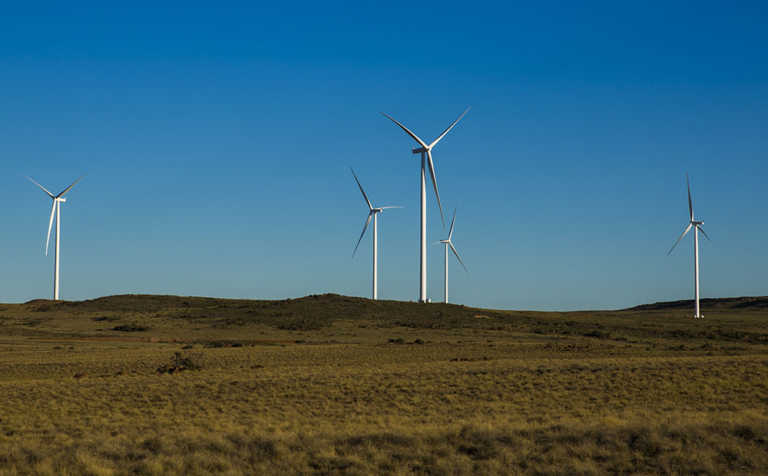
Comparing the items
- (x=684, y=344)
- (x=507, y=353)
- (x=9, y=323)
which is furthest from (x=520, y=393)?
(x=9, y=323)

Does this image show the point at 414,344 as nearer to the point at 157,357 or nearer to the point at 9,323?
the point at 157,357

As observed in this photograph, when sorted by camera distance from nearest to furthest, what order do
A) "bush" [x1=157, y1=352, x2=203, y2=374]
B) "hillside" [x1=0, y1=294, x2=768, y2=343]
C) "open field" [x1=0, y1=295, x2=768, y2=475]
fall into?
"open field" [x1=0, y1=295, x2=768, y2=475] < "bush" [x1=157, y1=352, x2=203, y2=374] < "hillside" [x1=0, y1=294, x2=768, y2=343]

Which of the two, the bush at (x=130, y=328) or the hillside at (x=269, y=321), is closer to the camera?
the hillside at (x=269, y=321)

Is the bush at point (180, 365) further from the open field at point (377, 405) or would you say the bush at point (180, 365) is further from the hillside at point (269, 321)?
the hillside at point (269, 321)

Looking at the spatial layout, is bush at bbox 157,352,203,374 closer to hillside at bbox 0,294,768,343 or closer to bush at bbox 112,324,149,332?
hillside at bbox 0,294,768,343

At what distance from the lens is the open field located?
19.8 m

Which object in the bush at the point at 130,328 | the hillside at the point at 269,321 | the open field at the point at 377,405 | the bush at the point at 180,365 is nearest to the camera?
the open field at the point at 377,405

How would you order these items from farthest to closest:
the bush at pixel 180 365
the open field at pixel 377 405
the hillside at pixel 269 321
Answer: the hillside at pixel 269 321, the bush at pixel 180 365, the open field at pixel 377 405

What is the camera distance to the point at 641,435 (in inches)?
822

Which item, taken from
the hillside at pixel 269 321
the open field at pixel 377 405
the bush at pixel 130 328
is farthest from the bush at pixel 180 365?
the bush at pixel 130 328

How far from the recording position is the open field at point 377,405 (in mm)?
19797

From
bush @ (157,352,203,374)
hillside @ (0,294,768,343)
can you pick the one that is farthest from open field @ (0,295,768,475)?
hillside @ (0,294,768,343)

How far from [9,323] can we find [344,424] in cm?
7440

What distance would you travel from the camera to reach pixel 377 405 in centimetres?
3162
